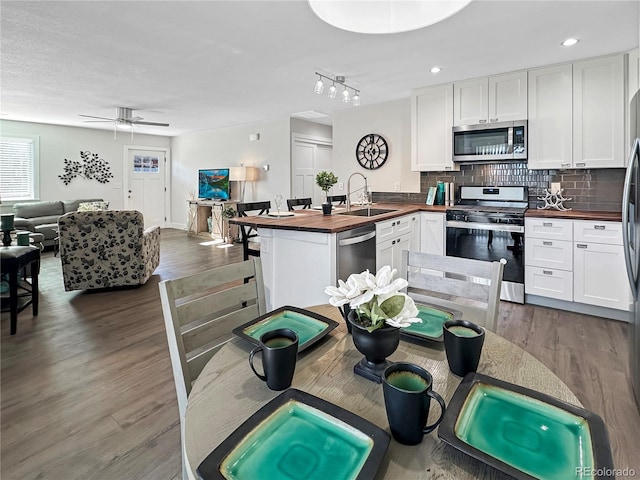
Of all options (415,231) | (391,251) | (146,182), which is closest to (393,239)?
(391,251)

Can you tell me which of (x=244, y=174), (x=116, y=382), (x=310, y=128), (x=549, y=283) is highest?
(x=310, y=128)

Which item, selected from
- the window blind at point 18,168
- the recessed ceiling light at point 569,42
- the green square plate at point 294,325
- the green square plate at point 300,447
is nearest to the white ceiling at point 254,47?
the recessed ceiling light at point 569,42

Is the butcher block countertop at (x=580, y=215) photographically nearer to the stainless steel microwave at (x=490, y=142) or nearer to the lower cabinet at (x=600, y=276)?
the lower cabinet at (x=600, y=276)

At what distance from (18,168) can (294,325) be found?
8449 mm

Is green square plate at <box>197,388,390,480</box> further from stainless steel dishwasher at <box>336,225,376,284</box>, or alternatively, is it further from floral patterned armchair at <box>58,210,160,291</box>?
floral patterned armchair at <box>58,210,160,291</box>

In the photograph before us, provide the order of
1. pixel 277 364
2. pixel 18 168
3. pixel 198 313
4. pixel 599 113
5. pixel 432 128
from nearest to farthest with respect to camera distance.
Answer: pixel 277 364
pixel 198 313
pixel 599 113
pixel 432 128
pixel 18 168

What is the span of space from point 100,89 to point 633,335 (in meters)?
6.05

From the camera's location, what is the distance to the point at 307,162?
734 cm

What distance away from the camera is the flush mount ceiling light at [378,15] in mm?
2469

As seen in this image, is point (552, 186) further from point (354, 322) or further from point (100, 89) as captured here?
point (100, 89)

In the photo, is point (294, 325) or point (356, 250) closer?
point (294, 325)

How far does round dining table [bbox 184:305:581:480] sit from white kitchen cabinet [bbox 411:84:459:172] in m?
3.70

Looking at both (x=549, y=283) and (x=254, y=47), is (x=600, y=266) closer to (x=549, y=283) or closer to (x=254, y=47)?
(x=549, y=283)

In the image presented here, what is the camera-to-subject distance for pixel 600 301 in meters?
3.31
